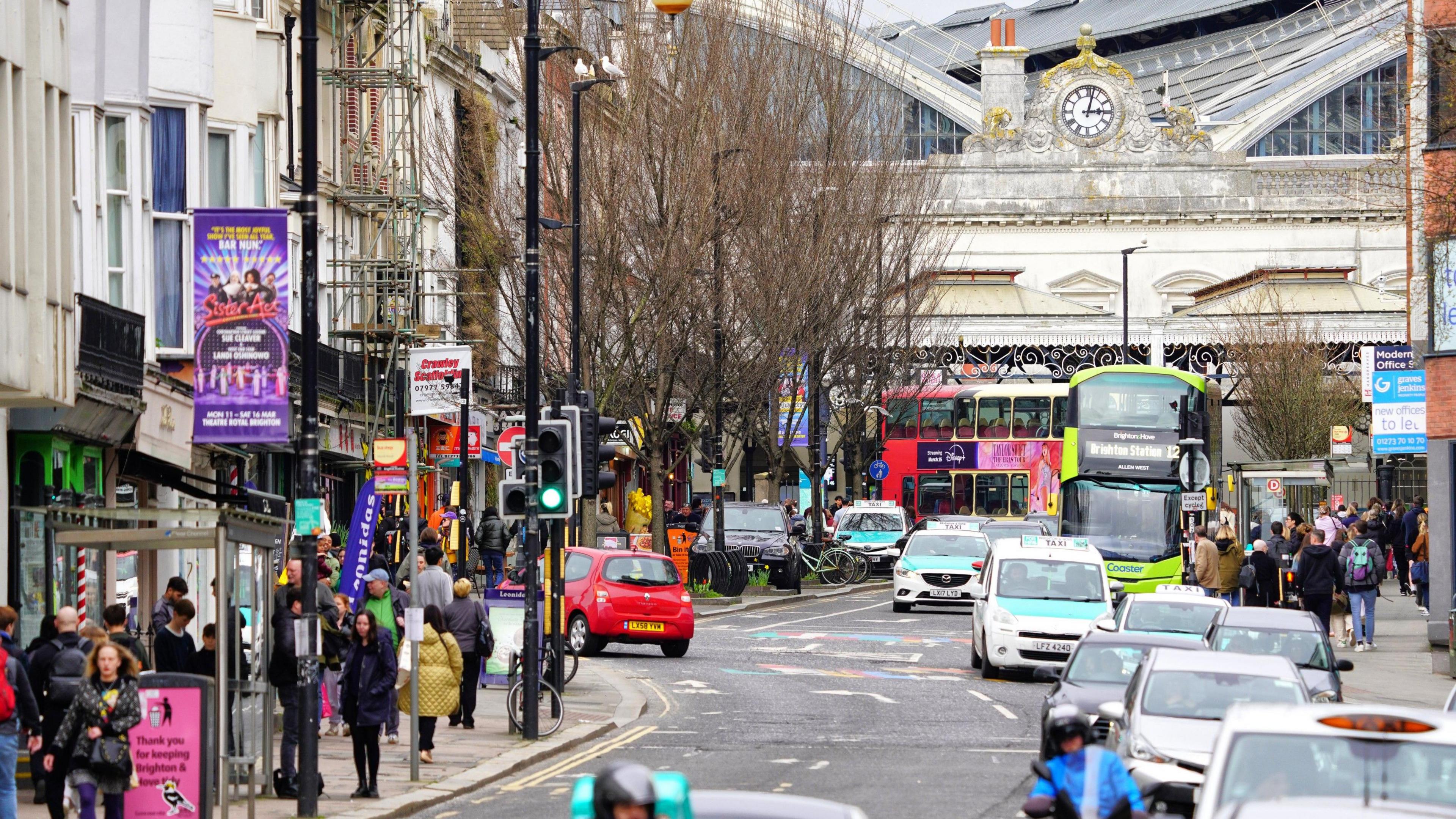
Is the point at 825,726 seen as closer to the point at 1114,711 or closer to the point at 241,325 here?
the point at 1114,711

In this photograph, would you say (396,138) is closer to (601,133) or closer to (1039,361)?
(601,133)

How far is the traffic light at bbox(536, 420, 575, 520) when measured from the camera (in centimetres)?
2312

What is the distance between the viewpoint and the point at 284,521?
674 inches

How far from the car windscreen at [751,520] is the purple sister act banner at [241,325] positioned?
31.6 meters

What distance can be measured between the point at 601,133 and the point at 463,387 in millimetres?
10174

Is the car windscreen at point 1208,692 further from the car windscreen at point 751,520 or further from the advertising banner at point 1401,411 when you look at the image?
the car windscreen at point 751,520

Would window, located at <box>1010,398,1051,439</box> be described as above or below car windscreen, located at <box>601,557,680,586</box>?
above

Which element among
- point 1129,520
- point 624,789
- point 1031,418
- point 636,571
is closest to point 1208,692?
point 624,789

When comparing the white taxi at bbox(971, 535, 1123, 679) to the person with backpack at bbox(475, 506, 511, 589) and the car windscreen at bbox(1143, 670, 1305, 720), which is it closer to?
the person with backpack at bbox(475, 506, 511, 589)

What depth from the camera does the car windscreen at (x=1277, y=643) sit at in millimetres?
20984

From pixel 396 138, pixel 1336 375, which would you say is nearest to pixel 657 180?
pixel 396 138

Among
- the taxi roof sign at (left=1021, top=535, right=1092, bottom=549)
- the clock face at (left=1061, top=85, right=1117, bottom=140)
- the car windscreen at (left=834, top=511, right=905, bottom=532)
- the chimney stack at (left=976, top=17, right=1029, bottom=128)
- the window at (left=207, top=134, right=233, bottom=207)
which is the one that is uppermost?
the chimney stack at (left=976, top=17, right=1029, bottom=128)

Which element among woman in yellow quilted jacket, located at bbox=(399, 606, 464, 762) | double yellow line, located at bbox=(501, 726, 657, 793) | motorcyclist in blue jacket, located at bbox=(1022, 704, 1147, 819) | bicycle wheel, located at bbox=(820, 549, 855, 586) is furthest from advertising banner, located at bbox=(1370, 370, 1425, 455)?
motorcyclist in blue jacket, located at bbox=(1022, 704, 1147, 819)

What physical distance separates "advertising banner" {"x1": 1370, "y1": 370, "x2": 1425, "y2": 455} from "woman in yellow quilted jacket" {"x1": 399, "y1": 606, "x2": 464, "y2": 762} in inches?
698
